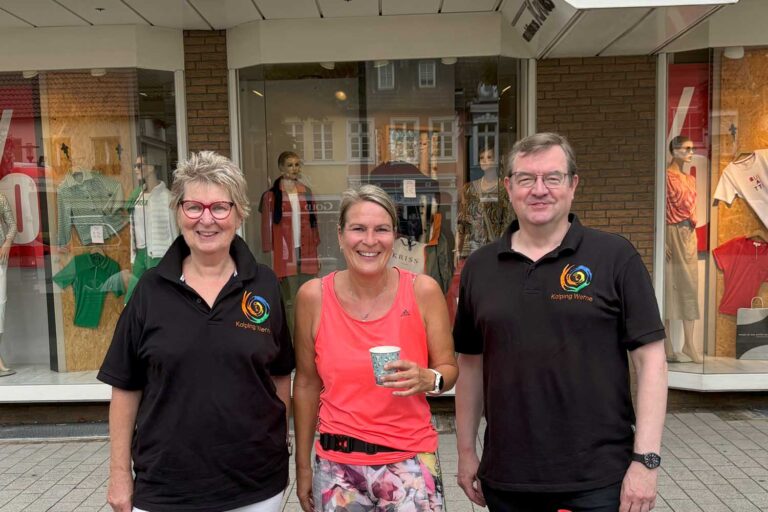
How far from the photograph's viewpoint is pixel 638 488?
200 centimetres

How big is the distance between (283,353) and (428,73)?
4482 mm

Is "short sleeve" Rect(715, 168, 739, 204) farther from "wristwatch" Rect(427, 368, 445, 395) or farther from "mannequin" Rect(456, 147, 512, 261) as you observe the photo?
"wristwatch" Rect(427, 368, 445, 395)

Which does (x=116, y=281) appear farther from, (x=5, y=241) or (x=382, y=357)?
(x=382, y=357)

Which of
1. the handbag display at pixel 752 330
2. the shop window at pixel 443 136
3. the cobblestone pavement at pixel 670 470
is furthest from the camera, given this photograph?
the shop window at pixel 443 136

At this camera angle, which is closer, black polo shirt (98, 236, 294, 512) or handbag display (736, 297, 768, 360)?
black polo shirt (98, 236, 294, 512)

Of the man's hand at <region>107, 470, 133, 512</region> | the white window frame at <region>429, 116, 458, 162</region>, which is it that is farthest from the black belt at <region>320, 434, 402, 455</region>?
the white window frame at <region>429, 116, 458, 162</region>

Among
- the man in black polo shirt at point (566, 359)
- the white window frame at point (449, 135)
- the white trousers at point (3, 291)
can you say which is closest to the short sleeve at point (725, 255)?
the white window frame at point (449, 135)

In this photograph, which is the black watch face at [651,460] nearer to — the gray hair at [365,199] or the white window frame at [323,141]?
the gray hair at [365,199]

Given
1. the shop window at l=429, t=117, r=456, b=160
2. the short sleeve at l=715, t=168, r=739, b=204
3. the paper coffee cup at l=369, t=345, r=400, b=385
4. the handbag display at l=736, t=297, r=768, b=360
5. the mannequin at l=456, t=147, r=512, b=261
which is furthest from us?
the shop window at l=429, t=117, r=456, b=160

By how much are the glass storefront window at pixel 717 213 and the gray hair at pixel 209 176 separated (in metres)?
4.83

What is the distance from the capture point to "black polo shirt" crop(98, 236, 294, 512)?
6.70 feet

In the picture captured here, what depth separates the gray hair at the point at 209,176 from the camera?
2135 millimetres

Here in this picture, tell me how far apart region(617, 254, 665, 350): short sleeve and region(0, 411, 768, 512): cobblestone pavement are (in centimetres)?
240

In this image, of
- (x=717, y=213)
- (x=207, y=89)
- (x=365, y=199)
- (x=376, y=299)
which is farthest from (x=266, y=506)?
(x=717, y=213)
